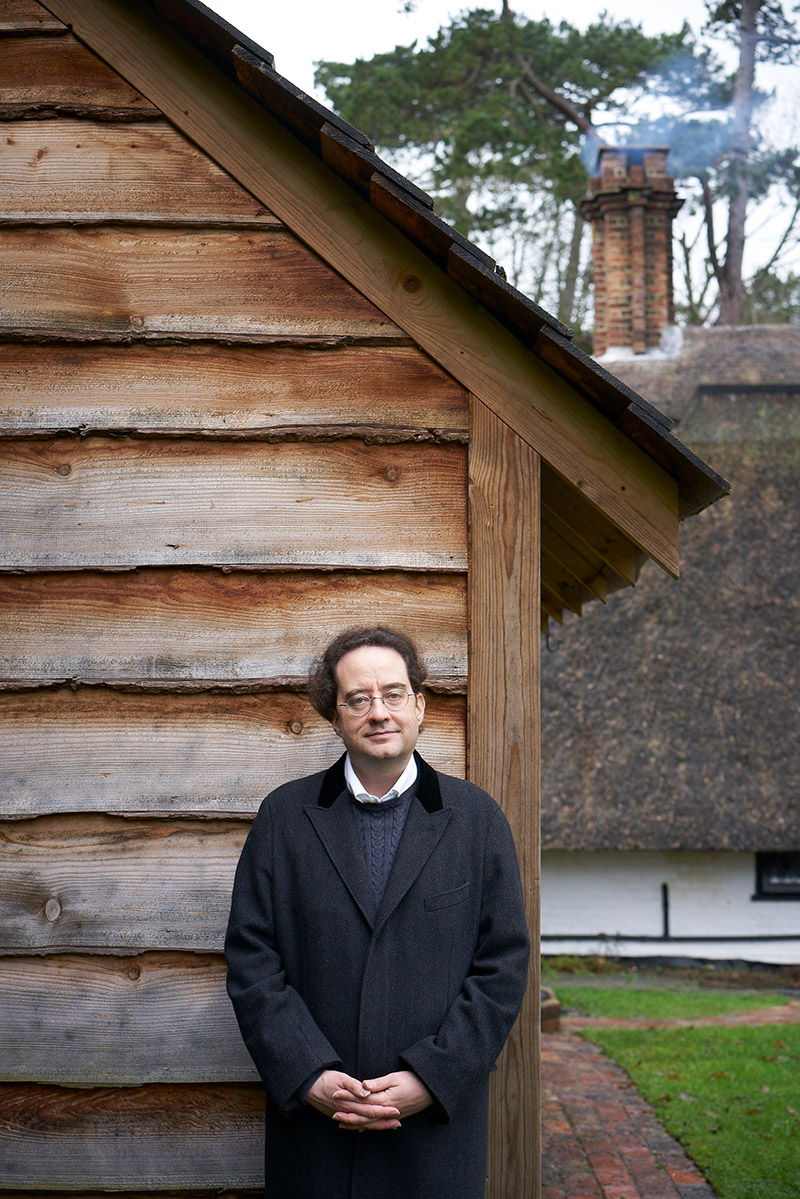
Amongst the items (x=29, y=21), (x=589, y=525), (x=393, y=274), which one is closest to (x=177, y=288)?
(x=393, y=274)

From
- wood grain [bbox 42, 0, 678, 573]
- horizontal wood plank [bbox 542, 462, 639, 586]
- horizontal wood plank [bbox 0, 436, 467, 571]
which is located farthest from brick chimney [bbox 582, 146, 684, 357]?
horizontal wood plank [bbox 0, 436, 467, 571]

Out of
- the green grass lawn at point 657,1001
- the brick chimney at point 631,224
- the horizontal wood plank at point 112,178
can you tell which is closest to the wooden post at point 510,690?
the horizontal wood plank at point 112,178

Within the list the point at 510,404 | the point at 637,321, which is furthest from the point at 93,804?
the point at 637,321

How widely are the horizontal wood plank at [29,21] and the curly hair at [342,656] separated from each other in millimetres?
1965

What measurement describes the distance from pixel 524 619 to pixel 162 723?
1.01 metres

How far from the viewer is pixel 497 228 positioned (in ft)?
57.1

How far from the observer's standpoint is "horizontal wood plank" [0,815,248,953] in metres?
2.86

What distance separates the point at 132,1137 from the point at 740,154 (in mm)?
20493

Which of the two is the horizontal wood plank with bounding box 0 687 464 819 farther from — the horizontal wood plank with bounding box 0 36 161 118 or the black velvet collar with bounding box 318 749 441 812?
the horizontal wood plank with bounding box 0 36 161 118

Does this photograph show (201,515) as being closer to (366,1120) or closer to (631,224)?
(366,1120)

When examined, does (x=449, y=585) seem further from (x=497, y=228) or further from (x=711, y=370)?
(x=497, y=228)

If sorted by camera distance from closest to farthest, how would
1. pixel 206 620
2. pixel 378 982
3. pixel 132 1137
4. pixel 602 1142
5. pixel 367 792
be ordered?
pixel 378 982
pixel 367 792
pixel 132 1137
pixel 206 620
pixel 602 1142

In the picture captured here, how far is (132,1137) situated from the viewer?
2.81 metres

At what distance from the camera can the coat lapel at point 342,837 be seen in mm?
2395
